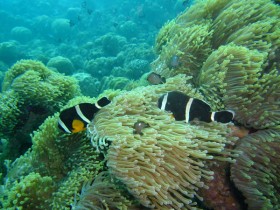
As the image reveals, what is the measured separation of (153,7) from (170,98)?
64.2 ft

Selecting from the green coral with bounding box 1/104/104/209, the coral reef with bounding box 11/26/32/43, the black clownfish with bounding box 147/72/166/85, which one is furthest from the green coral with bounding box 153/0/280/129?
the coral reef with bounding box 11/26/32/43

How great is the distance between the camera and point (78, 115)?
2.47 m

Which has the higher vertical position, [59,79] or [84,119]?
[59,79]

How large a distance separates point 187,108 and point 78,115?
1095mm

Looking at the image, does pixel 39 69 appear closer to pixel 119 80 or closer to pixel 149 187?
pixel 149 187

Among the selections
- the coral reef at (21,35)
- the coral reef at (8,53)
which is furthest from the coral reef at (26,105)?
the coral reef at (21,35)

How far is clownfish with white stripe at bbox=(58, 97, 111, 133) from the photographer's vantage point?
2.46 metres

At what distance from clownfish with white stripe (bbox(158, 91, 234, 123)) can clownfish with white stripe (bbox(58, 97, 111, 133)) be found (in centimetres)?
65

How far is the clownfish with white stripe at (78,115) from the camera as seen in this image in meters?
2.46

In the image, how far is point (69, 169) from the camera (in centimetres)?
290

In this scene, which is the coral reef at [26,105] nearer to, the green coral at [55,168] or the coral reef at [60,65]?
the green coral at [55,168]

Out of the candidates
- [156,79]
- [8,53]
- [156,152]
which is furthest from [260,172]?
[8,53]

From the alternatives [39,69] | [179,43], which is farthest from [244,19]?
[39,69]

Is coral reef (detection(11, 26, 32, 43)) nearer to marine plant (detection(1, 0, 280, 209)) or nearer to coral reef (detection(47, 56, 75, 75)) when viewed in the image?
coral reef (detection(47, 56, 75, 75))
